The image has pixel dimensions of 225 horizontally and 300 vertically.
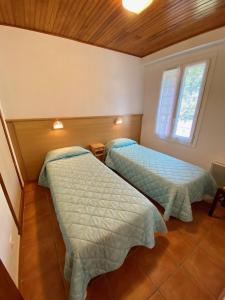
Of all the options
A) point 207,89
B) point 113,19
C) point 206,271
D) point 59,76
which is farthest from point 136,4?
point 206,271

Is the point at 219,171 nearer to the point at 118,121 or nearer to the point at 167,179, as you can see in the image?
the point at 167,179

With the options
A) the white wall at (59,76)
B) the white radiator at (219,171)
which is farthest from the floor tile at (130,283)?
the white wall at (59,76)

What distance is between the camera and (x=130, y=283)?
1.17 metres

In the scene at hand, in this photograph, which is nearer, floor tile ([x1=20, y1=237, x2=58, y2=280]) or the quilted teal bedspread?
floor tile ([x1=20, y1=237, x2=58, y2=280])

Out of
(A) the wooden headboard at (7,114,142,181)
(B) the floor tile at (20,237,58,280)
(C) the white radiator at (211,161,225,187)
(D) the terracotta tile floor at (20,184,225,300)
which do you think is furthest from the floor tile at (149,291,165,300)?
(A) the wooden headboard at (7,114,142,181)

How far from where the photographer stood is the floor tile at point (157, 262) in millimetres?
1220

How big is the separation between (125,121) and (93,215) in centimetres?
249

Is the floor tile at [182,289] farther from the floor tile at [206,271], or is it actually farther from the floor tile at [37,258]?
the floor tile at [37,258]

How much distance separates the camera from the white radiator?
2.18 metres

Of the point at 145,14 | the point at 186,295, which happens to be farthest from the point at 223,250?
the point at 145,14

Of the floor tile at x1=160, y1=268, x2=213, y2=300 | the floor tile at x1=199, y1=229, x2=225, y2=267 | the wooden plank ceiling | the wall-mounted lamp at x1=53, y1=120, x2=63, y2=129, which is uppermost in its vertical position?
the wooden plank ceiling

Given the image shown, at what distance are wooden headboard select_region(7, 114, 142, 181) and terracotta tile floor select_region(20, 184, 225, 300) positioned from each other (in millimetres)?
1040

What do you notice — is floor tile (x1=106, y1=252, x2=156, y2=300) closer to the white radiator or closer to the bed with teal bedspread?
the bed with teal bedspread

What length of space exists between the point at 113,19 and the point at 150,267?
289 centimetres
